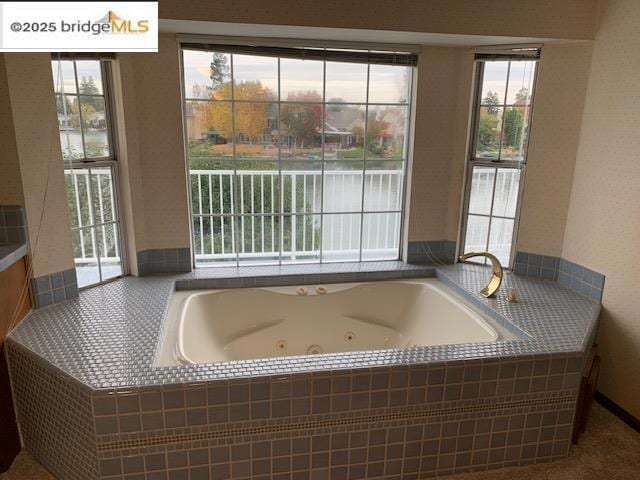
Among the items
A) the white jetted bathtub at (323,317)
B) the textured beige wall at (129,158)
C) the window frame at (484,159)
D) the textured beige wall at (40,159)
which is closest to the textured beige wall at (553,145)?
the window frame at (484,159)

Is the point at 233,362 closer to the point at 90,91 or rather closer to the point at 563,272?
the point at 90,91

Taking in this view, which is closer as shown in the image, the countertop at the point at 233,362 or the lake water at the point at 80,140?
the countertop at the point at 233,362

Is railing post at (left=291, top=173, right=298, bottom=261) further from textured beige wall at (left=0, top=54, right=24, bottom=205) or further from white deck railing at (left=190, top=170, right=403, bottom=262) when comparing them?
textured beige wall at (left=0, top=54, right=24, bottom=205)

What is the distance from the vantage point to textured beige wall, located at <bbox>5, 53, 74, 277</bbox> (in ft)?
7.47

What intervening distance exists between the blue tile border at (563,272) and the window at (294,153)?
871 mm

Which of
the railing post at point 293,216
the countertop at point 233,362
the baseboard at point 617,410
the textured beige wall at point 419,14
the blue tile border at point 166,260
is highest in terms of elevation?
the textured beige wall at point 419,14

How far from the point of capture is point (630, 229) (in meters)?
2.53

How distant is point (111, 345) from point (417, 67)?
2.47 meters

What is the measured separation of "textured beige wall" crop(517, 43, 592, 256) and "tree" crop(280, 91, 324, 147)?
138 cm

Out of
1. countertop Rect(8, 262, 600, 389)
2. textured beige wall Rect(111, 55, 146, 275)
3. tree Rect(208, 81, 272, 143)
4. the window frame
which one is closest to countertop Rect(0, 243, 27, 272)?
countertop Rect(8, 262, 600, 389)

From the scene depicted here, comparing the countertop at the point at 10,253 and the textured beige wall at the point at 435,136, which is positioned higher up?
the textured beige wall at the point at 435,136

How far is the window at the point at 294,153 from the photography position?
3043 millimetres

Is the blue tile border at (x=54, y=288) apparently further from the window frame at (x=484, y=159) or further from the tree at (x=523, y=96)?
the tree at (x=523, y=96)

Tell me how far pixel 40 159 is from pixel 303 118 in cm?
157
